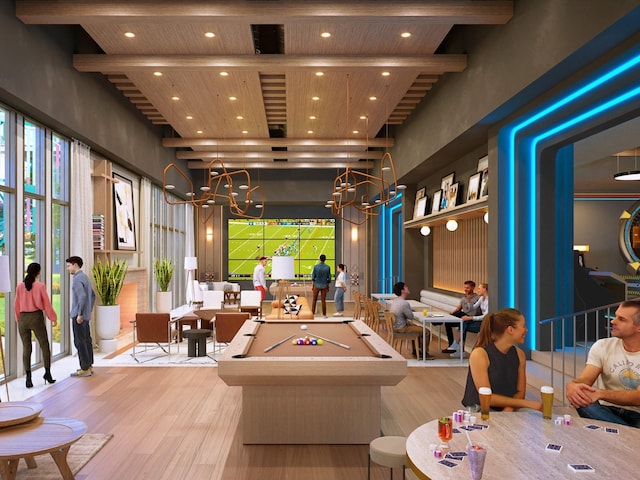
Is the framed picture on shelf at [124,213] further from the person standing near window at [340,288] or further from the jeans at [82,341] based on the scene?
the person standing near window at [340,288]

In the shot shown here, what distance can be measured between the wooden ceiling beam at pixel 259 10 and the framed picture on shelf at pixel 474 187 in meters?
3.20

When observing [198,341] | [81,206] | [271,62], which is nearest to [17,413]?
[198,341]

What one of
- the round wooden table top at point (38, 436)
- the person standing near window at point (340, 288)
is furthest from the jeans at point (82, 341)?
the person standing near window at point (340, 288)

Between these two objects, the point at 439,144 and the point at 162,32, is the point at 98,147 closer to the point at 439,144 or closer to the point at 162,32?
the point at 162,32

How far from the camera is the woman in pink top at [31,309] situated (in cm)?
641

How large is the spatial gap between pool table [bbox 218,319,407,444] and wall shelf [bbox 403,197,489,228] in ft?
14.0

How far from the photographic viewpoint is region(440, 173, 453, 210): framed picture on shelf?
1077 centimetres

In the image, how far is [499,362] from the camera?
3.36m

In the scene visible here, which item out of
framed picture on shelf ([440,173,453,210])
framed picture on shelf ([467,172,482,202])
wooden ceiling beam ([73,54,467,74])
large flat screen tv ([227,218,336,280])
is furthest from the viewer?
large flat screen tv ([227,218,336,280])

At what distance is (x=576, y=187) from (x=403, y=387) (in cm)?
956

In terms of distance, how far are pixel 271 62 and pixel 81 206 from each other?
3.95 meters

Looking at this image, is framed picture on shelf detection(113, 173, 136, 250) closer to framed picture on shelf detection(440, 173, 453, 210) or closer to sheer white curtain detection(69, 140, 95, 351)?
sheer white curtain detection(69, 140, 95, 351)

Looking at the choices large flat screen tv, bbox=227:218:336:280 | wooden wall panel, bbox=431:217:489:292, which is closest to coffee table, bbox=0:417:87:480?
wooden wall panel, bbox=431:217:489:292

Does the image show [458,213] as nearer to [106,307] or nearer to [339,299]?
[106,307]
